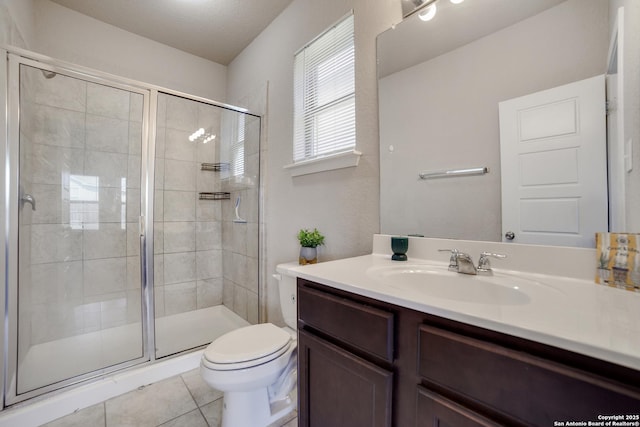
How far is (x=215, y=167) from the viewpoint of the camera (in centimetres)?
265

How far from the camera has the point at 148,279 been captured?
193 centimetres

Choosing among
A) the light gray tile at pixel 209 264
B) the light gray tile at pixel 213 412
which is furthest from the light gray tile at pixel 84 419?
the light gray tile at pixel 209 264

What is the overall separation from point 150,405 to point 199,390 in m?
0.25

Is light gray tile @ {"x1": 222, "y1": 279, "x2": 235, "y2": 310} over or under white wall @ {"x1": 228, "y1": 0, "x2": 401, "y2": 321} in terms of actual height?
under

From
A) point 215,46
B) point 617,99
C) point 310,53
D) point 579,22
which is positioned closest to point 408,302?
point 617,99

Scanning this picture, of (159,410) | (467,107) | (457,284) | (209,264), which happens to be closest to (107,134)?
(209,264)

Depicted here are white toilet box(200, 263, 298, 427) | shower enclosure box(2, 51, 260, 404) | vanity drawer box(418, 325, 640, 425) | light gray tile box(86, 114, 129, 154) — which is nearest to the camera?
vanity drawer box(418, 325, 640, 425)

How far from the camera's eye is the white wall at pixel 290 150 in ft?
4.72

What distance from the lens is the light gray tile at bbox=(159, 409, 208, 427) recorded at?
1.35 metres

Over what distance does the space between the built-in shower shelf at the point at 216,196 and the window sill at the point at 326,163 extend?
1.00 m

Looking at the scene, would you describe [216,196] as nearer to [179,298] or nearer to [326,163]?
[179,298]

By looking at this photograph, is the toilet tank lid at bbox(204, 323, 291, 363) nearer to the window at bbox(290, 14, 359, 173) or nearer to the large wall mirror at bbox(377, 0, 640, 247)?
the large wall mirror at bbox(377, 0, 640, 247)

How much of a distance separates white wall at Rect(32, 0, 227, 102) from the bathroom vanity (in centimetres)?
260

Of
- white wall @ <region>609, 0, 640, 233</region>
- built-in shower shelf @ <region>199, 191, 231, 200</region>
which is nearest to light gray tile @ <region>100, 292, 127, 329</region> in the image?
built-in shower shelf @ <region>199, 191, 231, 200</region>
